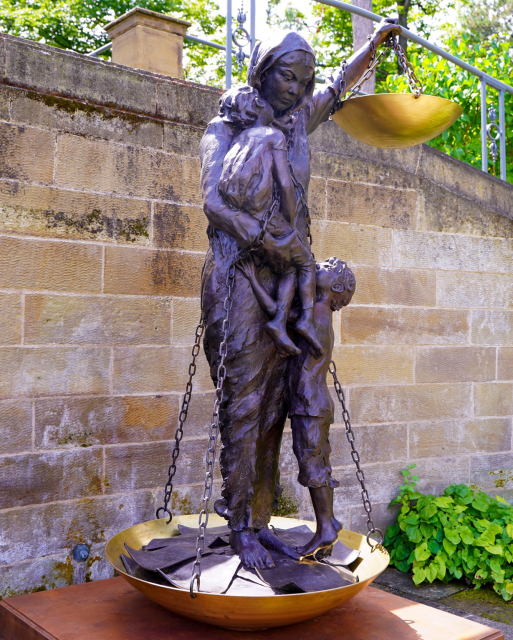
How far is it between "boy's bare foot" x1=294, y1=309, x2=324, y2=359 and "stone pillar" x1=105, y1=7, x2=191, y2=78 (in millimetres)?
4759

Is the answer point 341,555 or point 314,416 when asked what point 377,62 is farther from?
point 341,555

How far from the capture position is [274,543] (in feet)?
9.68

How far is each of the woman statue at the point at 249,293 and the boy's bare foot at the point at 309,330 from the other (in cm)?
4

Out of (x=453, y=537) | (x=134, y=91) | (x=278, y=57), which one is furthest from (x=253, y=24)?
(x=453, y=537)

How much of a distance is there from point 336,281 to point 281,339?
1.25ft

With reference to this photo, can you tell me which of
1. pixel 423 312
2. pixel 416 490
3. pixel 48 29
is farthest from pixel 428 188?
pixel 48 29

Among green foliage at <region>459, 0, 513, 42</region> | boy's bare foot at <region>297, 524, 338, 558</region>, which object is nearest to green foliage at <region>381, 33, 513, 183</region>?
boy's bare foot at <region>297, 524, 338, 558</region>

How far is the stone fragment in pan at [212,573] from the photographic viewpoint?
2549 millimetres

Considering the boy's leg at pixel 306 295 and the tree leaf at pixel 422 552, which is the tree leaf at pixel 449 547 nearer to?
the tree leaf at pixel 422 552

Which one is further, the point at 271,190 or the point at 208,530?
the point at 208,530

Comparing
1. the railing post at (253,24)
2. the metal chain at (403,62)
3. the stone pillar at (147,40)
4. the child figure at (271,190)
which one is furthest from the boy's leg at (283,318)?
the stone pillar at (147,40)

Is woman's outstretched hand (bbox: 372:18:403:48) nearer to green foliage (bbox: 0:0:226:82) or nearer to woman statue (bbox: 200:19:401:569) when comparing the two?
woman statue (bbox: 200:19:401:569)

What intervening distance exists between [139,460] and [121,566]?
3.51ft

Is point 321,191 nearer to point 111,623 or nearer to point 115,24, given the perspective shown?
point 111,623
